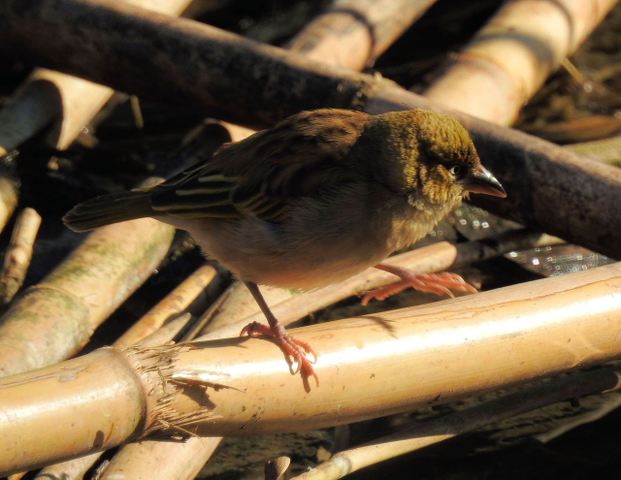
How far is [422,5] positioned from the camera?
696cm

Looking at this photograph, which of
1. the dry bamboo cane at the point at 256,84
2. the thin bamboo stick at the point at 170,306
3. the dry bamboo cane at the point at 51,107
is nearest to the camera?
the thin bamboo stick at the point at 170,306

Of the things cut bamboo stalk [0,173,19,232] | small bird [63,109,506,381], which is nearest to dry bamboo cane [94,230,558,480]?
small bird [63,109,506,381]

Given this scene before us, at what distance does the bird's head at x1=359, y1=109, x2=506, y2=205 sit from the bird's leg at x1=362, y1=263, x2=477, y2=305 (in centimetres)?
36

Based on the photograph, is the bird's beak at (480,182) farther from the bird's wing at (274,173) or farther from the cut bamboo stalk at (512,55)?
the cut bamboo stalk at (512,55)

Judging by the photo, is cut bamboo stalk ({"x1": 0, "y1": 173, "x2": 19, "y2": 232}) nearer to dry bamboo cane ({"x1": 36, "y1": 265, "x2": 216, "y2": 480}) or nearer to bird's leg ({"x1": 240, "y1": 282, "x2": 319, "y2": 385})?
dry bamboo cane ({"x1": 36, "y1": 265, "x2": 216, "y2": 480})

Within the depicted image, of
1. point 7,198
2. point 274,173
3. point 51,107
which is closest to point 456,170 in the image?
point 274,173

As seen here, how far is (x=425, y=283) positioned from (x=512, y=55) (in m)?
2.54

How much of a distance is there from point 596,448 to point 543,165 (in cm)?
116

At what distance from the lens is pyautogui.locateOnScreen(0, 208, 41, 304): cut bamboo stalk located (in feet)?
15.8

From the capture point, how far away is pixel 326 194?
12.9 ft

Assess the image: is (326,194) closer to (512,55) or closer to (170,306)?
(170,306)

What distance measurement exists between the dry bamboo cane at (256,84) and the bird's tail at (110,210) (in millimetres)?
1206

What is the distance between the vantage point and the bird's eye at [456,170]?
13.3 ft

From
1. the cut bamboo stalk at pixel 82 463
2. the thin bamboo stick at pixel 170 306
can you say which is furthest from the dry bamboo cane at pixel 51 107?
the cut bamboo stalk at pixel 82 463
